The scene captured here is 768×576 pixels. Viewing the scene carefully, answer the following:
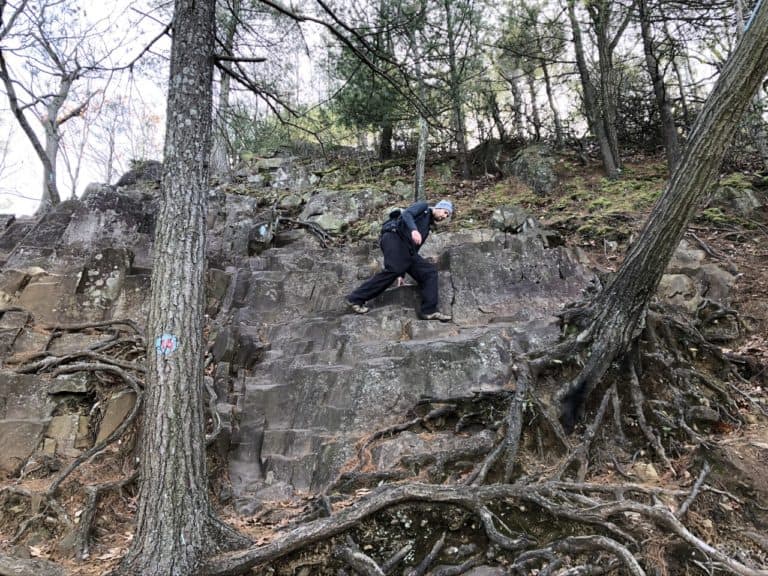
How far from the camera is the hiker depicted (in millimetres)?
5871

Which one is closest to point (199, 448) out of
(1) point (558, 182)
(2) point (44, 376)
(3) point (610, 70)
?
(2) point (44, 376)

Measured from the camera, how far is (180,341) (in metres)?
3.25

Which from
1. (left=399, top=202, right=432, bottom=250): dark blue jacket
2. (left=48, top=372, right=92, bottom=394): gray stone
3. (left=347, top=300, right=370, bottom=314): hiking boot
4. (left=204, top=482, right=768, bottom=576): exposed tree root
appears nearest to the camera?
(left=204, top=482, right=768, bottom=576): exposed tree root

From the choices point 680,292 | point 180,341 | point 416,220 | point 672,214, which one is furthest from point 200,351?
point 680,292

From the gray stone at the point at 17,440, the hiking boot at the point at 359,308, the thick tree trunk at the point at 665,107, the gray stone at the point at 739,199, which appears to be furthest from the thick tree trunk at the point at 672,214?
the thick tree trunk at the point at 665,107

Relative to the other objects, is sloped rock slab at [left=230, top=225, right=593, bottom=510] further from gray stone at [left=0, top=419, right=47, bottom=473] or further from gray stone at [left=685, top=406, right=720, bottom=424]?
gray stone at [left=0, top=419, right=47, bottom=473]

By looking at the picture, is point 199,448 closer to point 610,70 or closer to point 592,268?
point 592,268

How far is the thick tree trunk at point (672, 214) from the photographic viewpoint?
3430 millimetres

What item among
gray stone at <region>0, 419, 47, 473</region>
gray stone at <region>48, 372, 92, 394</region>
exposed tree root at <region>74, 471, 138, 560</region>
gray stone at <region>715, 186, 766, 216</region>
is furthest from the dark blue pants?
gray stone at <region>715, 186, 766, 216</region>

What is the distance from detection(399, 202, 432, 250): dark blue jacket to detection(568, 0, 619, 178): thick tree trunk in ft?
22.3

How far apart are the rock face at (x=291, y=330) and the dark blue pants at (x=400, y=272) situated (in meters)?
0.26

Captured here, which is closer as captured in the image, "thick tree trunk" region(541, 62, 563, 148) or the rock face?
the rock face

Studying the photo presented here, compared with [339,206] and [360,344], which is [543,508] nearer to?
[360,344]

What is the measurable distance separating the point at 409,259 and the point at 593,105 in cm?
841
